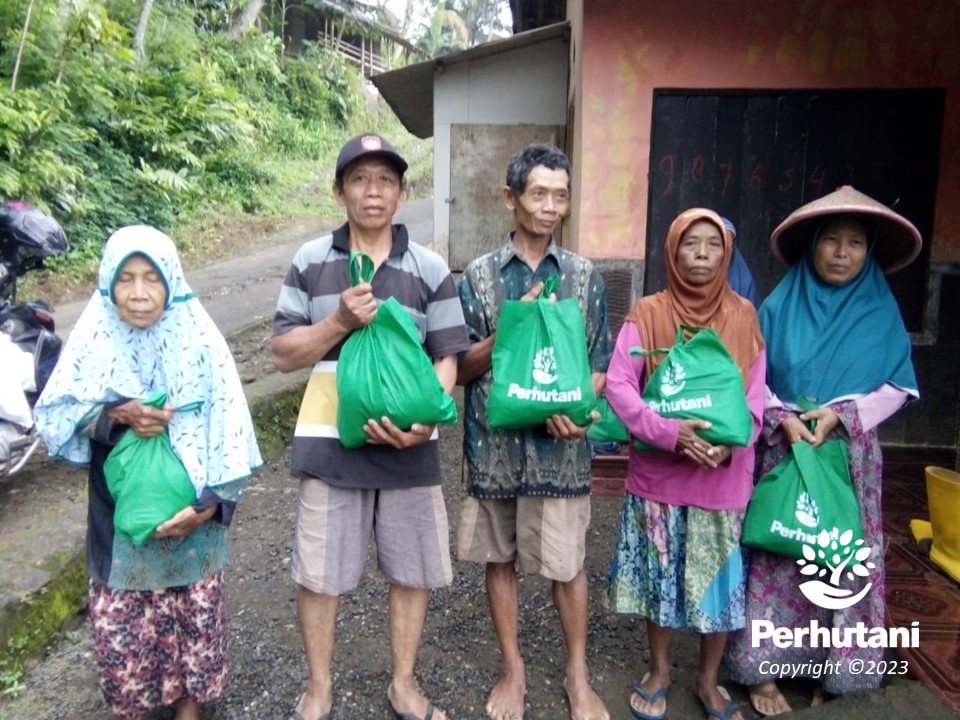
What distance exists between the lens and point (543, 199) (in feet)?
7.93

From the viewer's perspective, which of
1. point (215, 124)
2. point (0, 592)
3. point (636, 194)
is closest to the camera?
point (0, 592)

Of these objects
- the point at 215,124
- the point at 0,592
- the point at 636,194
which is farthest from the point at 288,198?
the point at 0,592

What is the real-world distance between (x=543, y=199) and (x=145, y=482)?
1463 millimetres

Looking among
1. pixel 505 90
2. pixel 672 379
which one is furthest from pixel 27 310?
pixel 505 90

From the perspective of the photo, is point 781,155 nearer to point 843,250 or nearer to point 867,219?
point 867,219

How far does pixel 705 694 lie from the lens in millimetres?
2604

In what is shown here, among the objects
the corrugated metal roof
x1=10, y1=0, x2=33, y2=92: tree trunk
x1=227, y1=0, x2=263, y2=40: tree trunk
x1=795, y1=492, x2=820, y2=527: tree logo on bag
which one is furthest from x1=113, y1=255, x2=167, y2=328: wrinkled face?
x1=227, y1=0, x2=263, y2=40: tree trunk

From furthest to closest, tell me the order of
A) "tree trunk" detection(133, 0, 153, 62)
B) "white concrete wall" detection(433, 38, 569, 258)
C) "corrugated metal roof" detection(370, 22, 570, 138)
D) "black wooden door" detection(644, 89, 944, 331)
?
1. "tree trunk" detection(133, 0, 153, 62)
2. "white concrete wall" detection(433, 38, 569, 258)
3. "corrugated metal roof" detection(370, 22, 570, 138)
4. "black wooden door" detection(644, 89, 944, 331)

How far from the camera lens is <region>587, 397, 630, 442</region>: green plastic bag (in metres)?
2.67

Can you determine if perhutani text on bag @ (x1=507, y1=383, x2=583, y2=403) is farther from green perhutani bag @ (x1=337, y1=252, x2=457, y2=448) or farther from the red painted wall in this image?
the red painted wall

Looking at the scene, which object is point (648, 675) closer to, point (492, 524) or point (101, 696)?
point (492, 524)

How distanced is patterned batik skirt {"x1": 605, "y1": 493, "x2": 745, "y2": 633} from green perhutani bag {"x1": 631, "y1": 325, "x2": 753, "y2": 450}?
1.06ft

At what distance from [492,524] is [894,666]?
1.54 meters

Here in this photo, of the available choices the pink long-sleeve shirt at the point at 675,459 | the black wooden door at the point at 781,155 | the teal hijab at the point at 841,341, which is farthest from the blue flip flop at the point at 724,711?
the black wooden door at the point at 781,155
